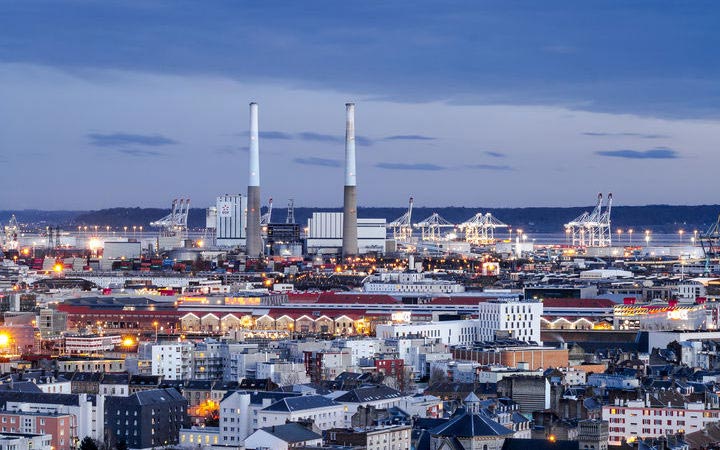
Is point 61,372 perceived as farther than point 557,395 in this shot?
Yes

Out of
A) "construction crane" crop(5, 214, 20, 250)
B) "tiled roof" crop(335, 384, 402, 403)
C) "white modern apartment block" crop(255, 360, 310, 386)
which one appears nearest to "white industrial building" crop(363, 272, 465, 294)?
"white modern apartment block" crop(255, 360, 310, 386)

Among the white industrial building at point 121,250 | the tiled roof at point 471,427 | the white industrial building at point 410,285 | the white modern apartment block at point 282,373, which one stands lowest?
the tiled roof at point 471,427

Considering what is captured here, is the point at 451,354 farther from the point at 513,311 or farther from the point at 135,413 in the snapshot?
the point at 135,413

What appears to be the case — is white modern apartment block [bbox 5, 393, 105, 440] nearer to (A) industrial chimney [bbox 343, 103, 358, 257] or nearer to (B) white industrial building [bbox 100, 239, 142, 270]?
(A) industrial chimney [bbox 343, 103, 358, 257]

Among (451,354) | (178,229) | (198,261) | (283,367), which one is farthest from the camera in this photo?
(178,229)

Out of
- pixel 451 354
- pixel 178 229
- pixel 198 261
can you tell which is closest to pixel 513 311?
pixel 451 354

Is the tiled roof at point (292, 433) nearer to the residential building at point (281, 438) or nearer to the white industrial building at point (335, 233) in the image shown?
the residential building at point (281, 438)

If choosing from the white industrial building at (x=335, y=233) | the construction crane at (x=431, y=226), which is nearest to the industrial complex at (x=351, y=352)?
the white industrial building at (x=335, y=233)
